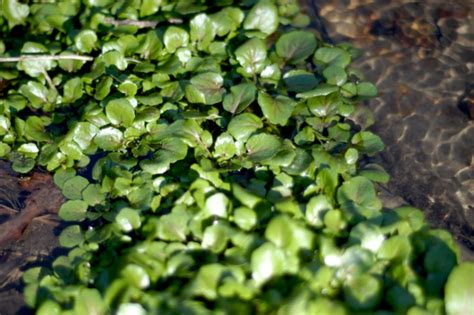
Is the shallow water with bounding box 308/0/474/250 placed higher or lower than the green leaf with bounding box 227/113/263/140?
lower

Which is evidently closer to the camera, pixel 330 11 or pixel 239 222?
pixel 239 222

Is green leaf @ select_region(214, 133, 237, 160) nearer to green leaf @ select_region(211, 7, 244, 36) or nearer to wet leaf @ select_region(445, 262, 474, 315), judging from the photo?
green leaf @ select_region(211, 7, 244, 36)

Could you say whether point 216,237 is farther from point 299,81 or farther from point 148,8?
point 148,8

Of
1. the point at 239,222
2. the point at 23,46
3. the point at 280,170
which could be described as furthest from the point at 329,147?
the point at 23,46

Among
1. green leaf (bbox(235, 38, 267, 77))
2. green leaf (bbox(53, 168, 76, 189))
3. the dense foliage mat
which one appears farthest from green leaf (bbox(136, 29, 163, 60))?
green leaf (bbox(53, 168, 76, 189))

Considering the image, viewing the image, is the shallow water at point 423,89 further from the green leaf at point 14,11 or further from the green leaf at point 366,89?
the green leaf at point 14,11

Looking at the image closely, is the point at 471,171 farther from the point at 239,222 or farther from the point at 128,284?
the point at 128,284
